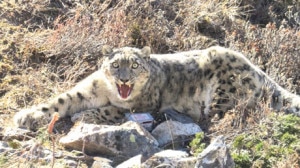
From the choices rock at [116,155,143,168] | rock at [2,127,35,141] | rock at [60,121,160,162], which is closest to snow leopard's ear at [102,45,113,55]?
rock at [2,127,35,141]

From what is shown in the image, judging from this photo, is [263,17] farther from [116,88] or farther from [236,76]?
[116,88]

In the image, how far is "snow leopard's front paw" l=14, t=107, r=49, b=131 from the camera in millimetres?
7598

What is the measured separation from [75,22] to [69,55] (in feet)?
2.11

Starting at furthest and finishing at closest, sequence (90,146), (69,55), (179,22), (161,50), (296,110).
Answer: (179,22), (161,50), (69,55), (296,110), (90,146)

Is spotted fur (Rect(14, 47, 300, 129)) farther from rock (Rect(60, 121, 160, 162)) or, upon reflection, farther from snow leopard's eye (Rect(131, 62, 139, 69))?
rock (Rect(60, 121, 160, 162))

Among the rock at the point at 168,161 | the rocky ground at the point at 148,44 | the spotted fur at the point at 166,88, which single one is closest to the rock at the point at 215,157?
the rock at the point at 168,161

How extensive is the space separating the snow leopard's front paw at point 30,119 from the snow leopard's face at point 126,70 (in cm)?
97

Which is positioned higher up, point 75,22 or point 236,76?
point 75,22

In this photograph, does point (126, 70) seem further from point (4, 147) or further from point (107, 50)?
point (4, 147)

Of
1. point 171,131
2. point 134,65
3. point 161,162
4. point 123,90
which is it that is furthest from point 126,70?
point 161,162

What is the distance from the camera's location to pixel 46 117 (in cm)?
780

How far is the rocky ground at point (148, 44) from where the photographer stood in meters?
6.85

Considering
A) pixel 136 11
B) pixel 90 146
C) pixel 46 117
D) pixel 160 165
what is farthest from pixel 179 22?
pixel 160 165

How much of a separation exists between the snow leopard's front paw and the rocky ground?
5.6 inches
